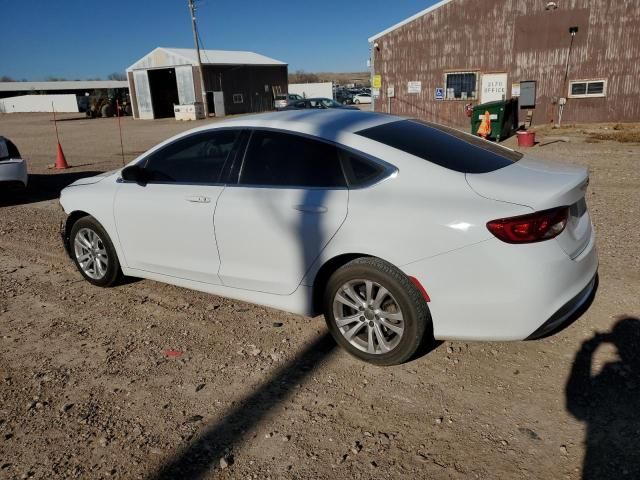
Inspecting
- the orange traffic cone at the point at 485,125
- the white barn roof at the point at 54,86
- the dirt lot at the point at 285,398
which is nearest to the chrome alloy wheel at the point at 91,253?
the dirt lot at the point at 285,398

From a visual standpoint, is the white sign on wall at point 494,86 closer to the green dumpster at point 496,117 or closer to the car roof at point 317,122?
the green dumpster at point 496,117

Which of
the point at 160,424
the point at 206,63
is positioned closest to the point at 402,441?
the point at 160,424

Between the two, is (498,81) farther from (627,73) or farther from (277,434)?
(277,434)

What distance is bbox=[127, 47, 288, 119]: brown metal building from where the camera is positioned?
38.8m

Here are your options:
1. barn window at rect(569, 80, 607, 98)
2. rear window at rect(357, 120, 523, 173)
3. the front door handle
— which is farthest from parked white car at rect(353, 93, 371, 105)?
the front door handle

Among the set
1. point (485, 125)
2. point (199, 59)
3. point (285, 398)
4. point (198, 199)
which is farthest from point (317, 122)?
point (199, 59)

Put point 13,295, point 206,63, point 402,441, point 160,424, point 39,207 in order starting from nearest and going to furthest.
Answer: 1. point 402,441
2. point 160,424
3. point 13,295
4. point 39,207
5. point 206,63

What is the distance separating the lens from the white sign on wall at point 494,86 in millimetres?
21203

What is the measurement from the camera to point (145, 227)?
4.28 metres

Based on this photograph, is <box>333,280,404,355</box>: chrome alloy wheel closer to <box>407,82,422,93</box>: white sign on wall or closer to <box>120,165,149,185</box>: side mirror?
<box>120,165,149,185</box>: side mirror

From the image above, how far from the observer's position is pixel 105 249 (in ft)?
15.6

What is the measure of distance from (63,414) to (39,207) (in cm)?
671

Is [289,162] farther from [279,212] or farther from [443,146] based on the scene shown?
[443,146]

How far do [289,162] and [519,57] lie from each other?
20081 mm
